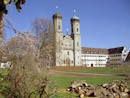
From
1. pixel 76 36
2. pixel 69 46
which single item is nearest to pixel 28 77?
pixel 69 46

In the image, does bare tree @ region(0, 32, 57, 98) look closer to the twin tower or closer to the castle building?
the castle building

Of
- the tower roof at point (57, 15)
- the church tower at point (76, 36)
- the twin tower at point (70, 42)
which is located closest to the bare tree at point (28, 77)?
the twin tower at point (70, 42)

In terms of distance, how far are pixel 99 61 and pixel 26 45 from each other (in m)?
92.0

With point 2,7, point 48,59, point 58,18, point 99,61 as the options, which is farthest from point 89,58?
point 2,7

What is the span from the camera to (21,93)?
6512 mm

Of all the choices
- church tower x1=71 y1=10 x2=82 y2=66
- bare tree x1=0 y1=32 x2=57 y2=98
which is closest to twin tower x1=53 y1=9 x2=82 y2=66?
church tower x1=71 y1=10 x2=82 y2=66

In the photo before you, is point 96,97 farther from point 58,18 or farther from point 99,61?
point 99,61

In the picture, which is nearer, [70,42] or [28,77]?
[28,77]

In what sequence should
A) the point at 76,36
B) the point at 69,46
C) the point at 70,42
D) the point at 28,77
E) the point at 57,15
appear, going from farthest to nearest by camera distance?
the point at 76,36
the point at 70,42
the point at 69,46
the point at 57,15
the point at 28,77

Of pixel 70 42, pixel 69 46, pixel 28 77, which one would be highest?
pixel 70 42

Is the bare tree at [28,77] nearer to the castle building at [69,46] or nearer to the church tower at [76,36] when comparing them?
the castle building at [69,46]

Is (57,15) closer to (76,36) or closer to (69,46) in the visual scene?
(76,36)

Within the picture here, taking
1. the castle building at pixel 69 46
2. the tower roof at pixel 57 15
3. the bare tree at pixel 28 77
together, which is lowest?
the bare tree at pixel 28 77

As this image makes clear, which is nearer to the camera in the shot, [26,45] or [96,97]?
[26,45]
